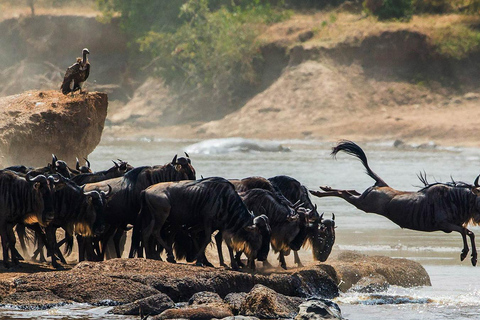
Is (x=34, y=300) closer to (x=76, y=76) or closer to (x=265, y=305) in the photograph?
(x=265, y=305)

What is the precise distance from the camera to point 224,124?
173ft

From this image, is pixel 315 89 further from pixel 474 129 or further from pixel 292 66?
pixel 474 129

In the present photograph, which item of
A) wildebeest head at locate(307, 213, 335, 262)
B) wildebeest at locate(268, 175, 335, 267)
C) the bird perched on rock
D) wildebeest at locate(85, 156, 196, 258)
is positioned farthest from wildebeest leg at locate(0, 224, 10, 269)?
the bird perched on rock

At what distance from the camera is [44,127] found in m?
16.5

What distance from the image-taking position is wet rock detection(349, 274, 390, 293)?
12.1 metres

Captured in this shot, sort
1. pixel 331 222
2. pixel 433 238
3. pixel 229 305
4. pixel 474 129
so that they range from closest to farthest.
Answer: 1. pixel 229 305
2. pixel 331 222
3. pixel 433 238
4. pixel 474 129

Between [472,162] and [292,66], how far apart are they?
66.8ft

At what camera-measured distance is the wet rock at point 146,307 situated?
384 inches

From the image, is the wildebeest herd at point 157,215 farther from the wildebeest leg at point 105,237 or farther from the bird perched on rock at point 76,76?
the bird perched on rock at point 76,76

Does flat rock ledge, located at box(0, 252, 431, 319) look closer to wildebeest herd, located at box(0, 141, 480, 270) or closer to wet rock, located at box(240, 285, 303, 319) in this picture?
wet rock, located at box(240, 285, 303, 319)

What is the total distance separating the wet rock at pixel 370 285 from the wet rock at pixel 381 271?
0.32 feet

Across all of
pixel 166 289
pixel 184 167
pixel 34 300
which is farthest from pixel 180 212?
pixel 34 300

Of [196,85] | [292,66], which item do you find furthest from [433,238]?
[196,85]

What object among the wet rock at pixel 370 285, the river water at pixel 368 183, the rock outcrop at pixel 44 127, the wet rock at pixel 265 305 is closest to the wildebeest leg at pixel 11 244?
the river water at pixel 368 183
